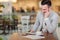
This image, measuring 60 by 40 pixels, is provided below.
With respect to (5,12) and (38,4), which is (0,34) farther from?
(38,4)

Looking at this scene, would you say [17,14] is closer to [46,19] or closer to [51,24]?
[46,19]

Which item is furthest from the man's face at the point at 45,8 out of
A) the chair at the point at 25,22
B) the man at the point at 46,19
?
the chair at the point at 25,22

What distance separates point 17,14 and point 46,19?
1.70 feet

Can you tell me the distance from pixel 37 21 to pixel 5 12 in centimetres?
57

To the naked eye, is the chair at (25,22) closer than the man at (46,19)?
No

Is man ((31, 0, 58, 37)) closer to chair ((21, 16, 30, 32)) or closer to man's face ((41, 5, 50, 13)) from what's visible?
man's face ((41, 5, 50, 13))

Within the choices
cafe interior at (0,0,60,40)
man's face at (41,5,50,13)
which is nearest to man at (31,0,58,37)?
man's face at (41,5,50,13)

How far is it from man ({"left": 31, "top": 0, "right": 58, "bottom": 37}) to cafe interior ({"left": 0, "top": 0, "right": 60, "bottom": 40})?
112mm

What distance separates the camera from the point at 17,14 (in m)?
2.60

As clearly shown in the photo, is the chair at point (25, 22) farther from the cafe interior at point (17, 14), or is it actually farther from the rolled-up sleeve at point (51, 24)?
the rolled-up sleeve at point (51, 24)

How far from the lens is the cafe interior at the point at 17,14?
259cm

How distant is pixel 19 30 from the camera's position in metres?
2.57

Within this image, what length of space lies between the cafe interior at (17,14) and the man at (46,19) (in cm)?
11

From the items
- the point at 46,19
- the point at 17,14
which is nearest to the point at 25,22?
the point at 17,14
